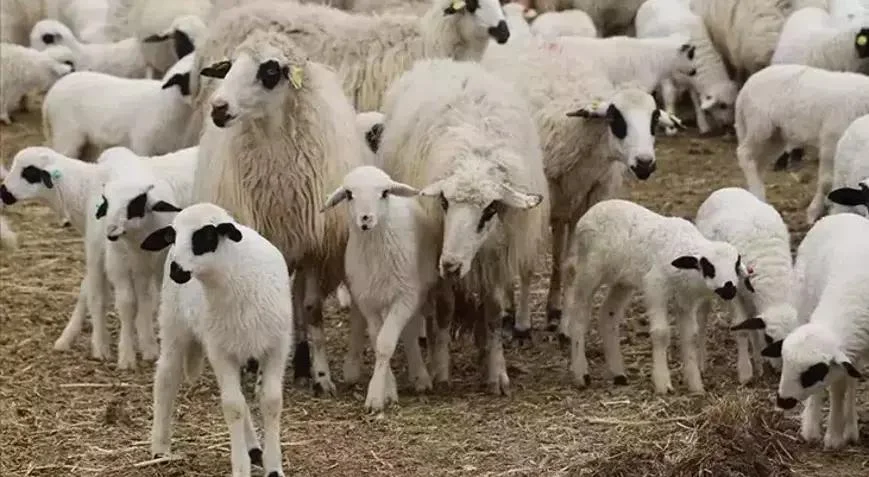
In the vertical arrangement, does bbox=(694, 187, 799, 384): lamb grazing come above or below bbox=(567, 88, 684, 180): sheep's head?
below

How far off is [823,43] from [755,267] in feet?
15.1

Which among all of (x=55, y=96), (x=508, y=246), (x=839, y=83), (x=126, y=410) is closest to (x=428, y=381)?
(x=508, y=246)

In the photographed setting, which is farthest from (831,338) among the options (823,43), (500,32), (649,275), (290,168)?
(823,43)

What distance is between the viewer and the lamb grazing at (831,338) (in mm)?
6410

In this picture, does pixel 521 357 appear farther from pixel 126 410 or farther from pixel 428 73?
pixel 126 410

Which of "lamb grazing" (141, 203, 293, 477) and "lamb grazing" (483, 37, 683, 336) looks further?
"lamb grazing" (483, 37, 683, 336)

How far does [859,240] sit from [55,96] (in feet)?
20.9

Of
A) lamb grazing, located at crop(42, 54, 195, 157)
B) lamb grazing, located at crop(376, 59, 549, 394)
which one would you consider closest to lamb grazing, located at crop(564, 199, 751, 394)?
lamb grazing, located at crop(376, 59, 549, 394)

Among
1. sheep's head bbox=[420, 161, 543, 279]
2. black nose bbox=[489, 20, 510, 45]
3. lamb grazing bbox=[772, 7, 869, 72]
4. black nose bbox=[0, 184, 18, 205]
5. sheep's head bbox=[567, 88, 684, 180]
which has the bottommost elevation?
sheep's head bbox=[420, 161, 543, 279]

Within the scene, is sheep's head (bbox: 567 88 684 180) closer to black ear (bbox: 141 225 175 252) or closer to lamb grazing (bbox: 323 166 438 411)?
lamb grazing (bbox: 323 166 438 411)

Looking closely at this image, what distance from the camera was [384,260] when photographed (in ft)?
24.3

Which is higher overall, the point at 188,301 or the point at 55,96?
the point at 55,96

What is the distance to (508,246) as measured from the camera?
7742 mm

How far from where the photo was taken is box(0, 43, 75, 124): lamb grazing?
46.9 feet
